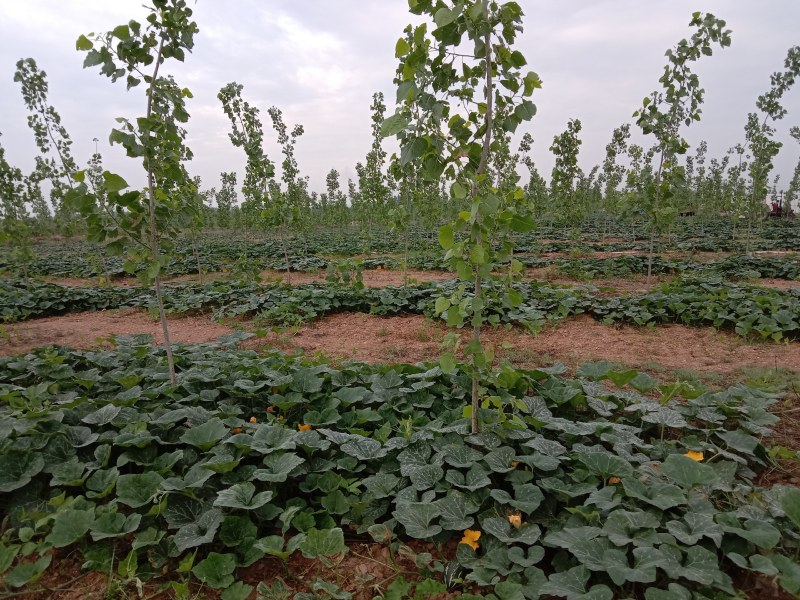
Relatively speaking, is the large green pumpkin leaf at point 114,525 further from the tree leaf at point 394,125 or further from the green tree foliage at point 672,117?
the green tree foliage at point 672,117

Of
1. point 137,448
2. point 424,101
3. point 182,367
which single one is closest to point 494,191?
point 424,101

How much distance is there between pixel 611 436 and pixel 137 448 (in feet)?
9.91

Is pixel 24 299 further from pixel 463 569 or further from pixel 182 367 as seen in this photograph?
pixel 463 569

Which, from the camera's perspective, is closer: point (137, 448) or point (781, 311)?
point (137, 448)

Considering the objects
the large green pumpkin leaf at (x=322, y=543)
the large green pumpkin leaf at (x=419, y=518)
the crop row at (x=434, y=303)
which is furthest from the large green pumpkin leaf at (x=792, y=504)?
the crop row at (x=434, y=303)

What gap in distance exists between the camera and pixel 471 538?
7.08 feet

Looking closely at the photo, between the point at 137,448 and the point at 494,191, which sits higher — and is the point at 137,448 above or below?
below

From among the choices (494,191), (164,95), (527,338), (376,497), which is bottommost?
(527,338)

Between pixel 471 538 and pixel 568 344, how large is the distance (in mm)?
4636

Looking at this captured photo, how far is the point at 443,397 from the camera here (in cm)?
362

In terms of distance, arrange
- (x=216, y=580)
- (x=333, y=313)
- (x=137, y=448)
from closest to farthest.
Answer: (x=216, y=580)
(x=137, y=448)
(x=333, y=313)

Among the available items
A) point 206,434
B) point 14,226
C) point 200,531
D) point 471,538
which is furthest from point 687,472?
point 14,226

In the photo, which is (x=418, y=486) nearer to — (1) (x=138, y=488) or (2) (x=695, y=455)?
(1) (x=138, y=488)

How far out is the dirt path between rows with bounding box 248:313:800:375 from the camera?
5.44 meters
